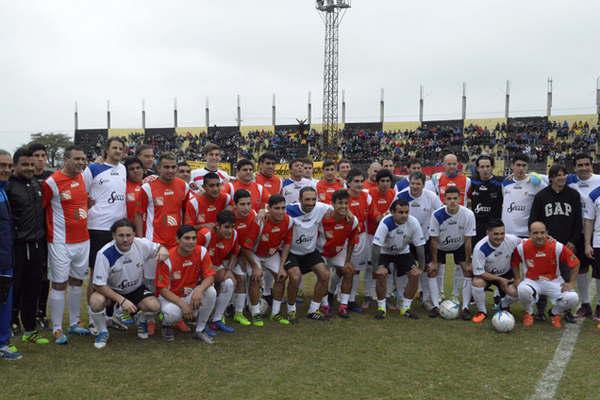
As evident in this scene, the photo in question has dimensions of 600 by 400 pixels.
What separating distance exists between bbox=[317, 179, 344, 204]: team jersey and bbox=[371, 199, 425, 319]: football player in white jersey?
1341mm

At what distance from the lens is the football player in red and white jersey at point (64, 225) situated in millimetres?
5164

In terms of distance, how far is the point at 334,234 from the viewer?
6223mm

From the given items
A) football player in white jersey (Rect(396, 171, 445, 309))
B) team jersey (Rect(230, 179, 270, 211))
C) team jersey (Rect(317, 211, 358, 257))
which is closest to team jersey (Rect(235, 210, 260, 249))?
team jersey (Rect(230, 179, 270, 211))

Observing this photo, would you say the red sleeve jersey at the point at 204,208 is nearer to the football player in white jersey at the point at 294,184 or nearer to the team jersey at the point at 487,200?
the football player in white jersey at the point at 294,184

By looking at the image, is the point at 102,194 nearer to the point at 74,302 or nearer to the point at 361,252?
the point at 74,302

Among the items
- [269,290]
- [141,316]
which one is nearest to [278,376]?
[141,316]

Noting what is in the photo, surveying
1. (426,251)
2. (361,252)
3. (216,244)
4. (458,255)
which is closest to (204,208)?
(216,244)

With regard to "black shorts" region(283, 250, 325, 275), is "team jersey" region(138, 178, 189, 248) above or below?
above

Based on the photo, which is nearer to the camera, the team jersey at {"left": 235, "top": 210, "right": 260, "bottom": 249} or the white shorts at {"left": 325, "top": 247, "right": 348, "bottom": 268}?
the team jersey at {"left": 235, "top": 210, "right": 260, "bottom": 249}

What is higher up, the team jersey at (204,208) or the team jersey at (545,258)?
the team jersey at (204,208)

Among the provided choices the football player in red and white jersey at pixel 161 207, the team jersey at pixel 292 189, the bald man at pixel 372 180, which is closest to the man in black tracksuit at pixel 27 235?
the football player in red and white jersey at pixel 161 207

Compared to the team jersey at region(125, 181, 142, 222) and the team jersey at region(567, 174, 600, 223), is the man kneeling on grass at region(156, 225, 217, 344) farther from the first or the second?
the team jersey at region(567, 174, 600, 223)

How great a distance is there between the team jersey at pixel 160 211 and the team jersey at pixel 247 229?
2.30ft

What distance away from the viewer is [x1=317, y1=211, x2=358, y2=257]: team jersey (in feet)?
20.3
